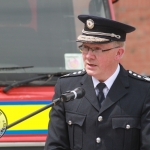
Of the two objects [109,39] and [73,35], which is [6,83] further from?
[109,39]

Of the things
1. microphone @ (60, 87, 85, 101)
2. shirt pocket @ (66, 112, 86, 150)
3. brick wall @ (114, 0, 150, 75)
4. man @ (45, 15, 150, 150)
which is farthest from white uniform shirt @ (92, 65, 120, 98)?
brick wall @ (114, 0, 150, 75)

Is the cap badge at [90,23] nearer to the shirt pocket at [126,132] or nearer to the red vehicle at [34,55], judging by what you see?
the shirt pocket at [126,132]

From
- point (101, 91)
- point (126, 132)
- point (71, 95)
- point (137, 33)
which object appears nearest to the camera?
point (71, 95)

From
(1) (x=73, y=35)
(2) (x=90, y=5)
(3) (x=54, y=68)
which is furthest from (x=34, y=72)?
(2) (x=90, y=5)

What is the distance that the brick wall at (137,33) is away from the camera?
26.4ft

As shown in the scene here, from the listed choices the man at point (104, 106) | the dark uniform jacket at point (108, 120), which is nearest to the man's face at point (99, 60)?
the man at point (104, 106)

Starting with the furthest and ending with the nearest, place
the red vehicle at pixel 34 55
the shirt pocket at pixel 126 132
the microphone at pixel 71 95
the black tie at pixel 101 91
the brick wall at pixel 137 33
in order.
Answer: the brick wall at pixel 137 33, the red vehicle at pixel 34 55, the black tie at pixel 101 91, the shirt pocket at pixel 126 132, the microphone at pixel 71 95

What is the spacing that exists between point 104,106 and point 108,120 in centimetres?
8

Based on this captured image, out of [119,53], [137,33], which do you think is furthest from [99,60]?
[137,33]

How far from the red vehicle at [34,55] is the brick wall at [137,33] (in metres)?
3.72

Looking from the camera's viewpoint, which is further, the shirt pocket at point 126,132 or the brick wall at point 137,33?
the brick wall at point 137,33

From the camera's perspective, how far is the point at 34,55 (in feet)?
13.1

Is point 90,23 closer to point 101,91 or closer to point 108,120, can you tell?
point 101,91

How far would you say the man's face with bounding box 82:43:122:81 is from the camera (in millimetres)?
2836
